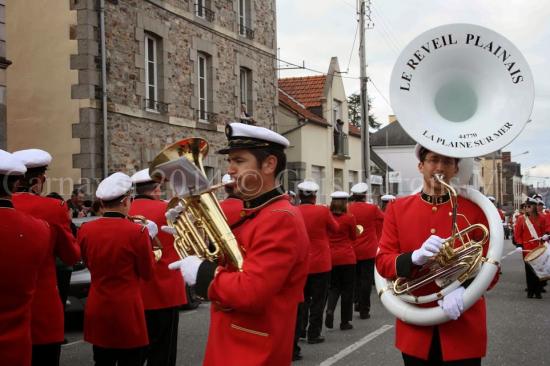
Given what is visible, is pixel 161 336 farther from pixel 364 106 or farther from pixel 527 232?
pixel 364 106

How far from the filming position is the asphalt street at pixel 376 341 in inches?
300

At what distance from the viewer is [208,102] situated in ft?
64.9

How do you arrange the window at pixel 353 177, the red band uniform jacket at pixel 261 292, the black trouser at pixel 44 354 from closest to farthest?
the red band uniform jacket at pixel 261 292, the black trouser at pixel 44 354, the window at pixel 353 177

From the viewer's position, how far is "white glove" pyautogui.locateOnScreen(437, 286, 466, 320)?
3711 mm

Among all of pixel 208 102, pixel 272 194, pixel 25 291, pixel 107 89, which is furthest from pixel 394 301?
pixel 208 102

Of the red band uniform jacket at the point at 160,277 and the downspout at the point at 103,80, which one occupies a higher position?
the downspout at the point at 103,80

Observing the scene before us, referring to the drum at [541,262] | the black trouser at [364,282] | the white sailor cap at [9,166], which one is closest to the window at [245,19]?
the black trouser at [364,282]

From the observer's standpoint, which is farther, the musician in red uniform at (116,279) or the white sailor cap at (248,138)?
the musician in red uniform at (116,279)

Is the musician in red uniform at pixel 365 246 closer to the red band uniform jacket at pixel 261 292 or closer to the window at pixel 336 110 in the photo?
the red band uniform jacket at pixel 261 292

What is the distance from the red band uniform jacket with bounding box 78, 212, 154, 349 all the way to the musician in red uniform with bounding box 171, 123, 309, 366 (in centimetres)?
218

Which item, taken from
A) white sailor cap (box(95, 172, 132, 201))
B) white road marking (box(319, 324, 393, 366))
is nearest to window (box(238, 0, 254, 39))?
white road marking (box(319, 324, 393, 366))

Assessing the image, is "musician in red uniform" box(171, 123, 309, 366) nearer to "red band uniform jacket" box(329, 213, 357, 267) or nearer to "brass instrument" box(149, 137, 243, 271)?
"brass instrument" box(149, 137, 243, 271)

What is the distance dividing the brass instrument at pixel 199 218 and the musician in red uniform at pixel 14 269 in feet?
3.87

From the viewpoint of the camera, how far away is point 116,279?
538 cm
